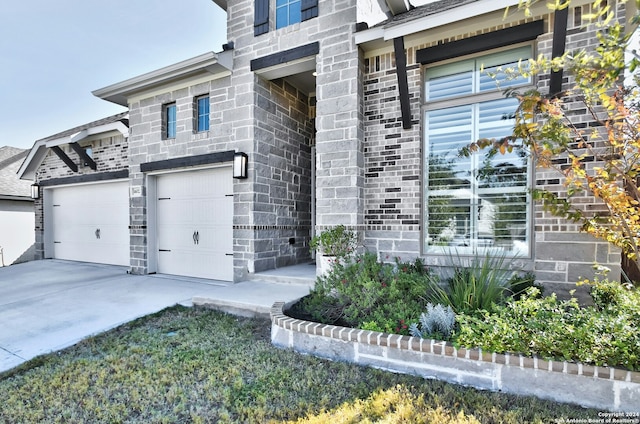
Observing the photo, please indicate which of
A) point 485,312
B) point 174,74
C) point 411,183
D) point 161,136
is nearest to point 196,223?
point 161,136

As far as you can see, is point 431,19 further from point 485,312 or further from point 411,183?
point 485,312

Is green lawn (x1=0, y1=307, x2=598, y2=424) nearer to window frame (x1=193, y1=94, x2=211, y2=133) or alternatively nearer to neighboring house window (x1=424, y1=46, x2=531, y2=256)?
neighboring house window (x1=424, y1=46, x2=531, y2=256)

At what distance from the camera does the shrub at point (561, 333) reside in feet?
7.17

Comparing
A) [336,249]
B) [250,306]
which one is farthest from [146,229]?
[336,249]

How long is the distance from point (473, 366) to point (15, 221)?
15.0 m

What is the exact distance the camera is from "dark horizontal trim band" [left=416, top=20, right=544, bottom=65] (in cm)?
404

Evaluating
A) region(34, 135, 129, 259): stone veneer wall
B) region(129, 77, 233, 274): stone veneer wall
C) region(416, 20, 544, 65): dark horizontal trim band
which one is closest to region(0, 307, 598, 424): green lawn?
region(129, 77, 233, 274): stone veneer wall

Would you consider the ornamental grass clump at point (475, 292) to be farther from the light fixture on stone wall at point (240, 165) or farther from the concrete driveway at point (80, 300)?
the light fixture on stone wall at point (240, 165)

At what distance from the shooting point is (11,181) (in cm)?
1206

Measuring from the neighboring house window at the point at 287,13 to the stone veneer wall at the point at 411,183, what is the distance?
165 centimetres

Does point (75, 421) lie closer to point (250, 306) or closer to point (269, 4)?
point (250, 306)

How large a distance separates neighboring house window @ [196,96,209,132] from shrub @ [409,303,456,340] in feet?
18.1

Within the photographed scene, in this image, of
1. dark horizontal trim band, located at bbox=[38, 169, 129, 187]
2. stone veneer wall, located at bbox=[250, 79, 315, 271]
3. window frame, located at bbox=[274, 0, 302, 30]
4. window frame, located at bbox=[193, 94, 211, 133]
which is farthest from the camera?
dark horizontal trim band, located at bbox=[38, 169, 129, 187]

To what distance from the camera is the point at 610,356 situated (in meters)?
2.18
